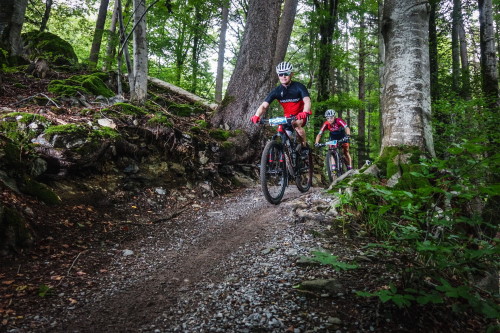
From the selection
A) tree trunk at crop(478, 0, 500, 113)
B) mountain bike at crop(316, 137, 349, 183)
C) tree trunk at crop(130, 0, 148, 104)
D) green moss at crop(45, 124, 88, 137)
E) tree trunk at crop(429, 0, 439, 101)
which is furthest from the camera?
tree trunk at crop(429, 0, 439, 101)

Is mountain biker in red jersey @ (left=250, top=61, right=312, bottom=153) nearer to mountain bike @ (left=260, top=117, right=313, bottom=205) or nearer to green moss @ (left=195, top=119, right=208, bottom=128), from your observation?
mountain bike @ (left=260, top=117, right=313, bottom=205)

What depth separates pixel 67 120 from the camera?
516 cm

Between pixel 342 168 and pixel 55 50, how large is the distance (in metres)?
11.8

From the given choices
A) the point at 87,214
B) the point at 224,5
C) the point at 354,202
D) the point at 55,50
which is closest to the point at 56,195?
the point at 87,214

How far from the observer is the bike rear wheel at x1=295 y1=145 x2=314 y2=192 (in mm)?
6152

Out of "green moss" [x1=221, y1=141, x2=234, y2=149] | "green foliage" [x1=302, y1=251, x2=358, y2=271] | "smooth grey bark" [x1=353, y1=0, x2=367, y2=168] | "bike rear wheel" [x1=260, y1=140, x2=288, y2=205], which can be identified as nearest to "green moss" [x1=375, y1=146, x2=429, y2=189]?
"bike rear wheel" [x1=260, y1=140, x2=288, y2=205]

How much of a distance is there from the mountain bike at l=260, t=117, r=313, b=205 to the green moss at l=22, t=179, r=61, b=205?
328cm

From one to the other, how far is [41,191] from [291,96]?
462 centimetres

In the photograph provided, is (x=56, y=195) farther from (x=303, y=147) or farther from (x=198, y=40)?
(x=198, y=40)

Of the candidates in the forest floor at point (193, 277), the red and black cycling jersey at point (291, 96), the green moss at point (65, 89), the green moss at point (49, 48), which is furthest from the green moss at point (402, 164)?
the green moss at point (49, 48)

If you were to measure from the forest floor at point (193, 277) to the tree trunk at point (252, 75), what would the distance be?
3.87 metres

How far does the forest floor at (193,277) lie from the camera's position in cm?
Answer: 211

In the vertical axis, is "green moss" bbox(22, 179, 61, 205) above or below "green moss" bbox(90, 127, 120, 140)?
below

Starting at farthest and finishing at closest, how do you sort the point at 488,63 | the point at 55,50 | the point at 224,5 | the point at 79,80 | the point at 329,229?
the point at 224,5, the point at 55,50, the point at 488,63, the point at 79,80, the point at 329,229
